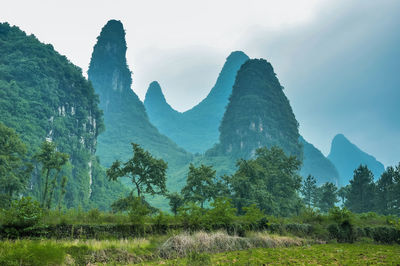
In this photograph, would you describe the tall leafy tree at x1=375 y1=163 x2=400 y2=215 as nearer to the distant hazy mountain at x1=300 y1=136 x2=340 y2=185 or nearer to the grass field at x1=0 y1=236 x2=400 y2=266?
the grass field at x1=0 y1=236 x2=400 y2=266

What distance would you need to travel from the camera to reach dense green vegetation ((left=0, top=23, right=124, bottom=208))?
54.9 meters

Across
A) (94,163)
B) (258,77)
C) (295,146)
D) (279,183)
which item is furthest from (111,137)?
(279,183)

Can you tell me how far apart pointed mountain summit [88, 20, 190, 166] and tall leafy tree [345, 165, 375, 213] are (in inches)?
4104

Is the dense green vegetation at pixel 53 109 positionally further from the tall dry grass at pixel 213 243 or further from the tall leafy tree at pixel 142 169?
the tall dry grass at pixel 213 243

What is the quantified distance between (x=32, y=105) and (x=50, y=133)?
6.83m

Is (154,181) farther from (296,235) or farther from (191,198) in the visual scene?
(296,235)

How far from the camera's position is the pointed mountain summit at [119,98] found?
15050 centimetres

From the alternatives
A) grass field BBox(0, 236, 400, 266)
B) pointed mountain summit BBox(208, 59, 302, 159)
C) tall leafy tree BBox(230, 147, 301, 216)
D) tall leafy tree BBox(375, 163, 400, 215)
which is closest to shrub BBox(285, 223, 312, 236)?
grass field BBox(0, 236, 400, 266)

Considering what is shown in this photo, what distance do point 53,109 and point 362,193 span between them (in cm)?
6631

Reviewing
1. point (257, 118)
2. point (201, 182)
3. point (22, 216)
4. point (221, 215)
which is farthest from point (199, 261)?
point (257, 118)

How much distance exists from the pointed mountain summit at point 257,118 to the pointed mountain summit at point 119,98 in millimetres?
31452

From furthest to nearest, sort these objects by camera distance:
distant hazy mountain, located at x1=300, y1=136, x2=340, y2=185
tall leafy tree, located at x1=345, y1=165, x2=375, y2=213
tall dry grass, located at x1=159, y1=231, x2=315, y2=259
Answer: distant hazy mountain, located at x1=300, y1=136, x2=340, y2=185 → tall leafy tree, located at x1=345, y1=165, x2=375, y2=213 → tall dry grass, located at x1=159, y1=231, x2=315, y2=259

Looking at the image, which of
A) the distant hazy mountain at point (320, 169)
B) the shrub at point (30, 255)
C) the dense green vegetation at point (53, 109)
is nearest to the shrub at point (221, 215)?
the shrub at point (30, 255)

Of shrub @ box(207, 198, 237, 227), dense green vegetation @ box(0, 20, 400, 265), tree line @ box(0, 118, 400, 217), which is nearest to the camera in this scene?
dense green vegetation @ box(0, 20, 400, 265)
